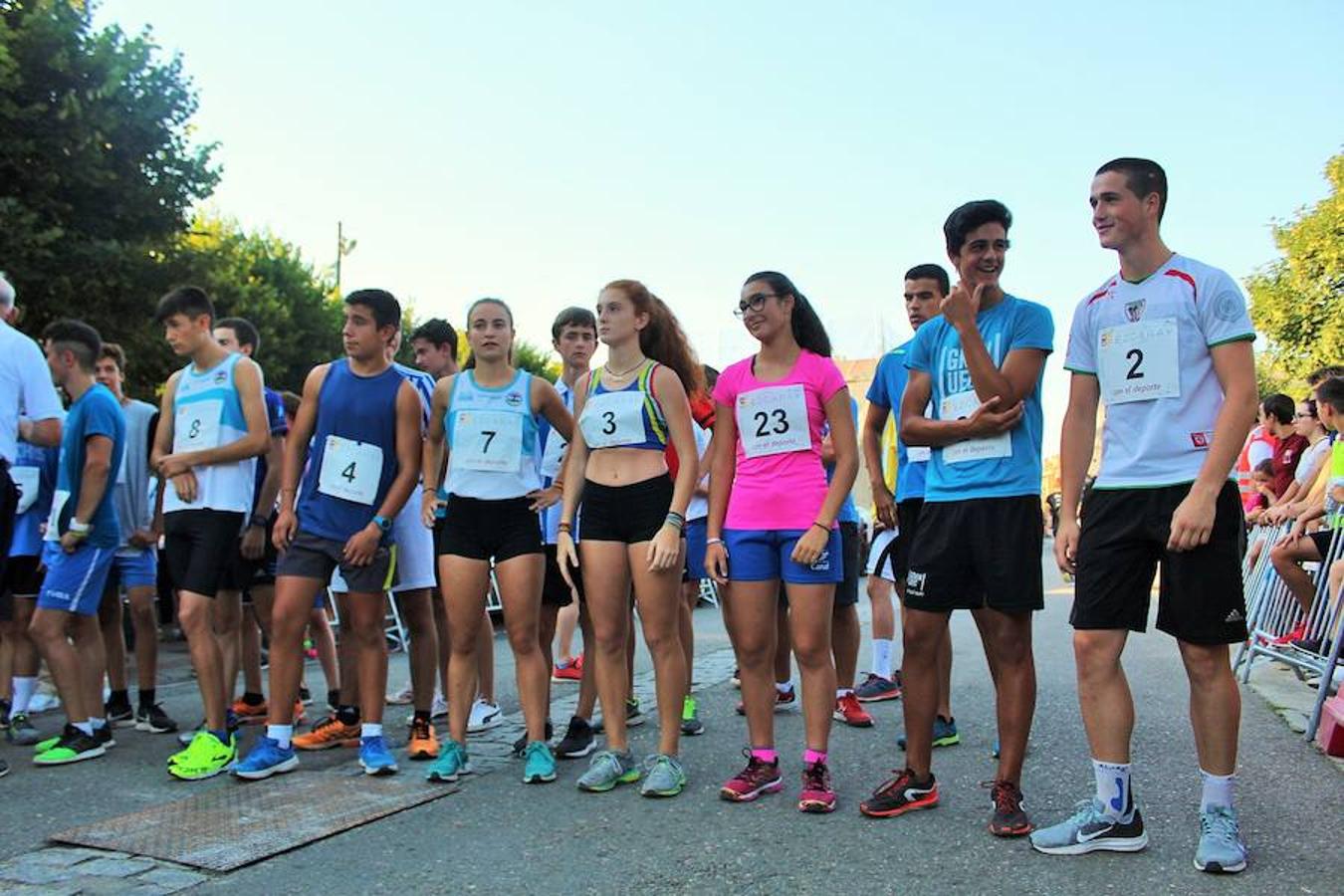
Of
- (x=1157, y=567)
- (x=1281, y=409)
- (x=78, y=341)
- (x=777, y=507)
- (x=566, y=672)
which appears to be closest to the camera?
(x=1157, y=567)

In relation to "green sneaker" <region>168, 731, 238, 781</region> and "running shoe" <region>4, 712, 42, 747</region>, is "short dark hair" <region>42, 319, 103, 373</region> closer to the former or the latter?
"running shoe" <region>4, 712, 42, 747</region>

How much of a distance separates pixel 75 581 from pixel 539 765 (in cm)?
260

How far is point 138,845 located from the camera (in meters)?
3.77

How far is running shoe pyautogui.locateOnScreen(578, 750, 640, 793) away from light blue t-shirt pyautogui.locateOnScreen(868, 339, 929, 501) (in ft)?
6.19

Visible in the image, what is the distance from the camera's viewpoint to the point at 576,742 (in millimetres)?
5270

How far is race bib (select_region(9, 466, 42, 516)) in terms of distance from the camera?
20.4 feet

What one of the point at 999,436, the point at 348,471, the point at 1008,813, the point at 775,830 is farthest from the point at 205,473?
the point at 1008,813

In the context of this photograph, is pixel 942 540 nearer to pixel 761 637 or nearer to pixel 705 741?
pixel 761 637

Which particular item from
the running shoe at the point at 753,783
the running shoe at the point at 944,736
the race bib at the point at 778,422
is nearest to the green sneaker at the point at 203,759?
the running shoe at the point at 753,783

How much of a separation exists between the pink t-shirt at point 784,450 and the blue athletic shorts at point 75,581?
128 inches

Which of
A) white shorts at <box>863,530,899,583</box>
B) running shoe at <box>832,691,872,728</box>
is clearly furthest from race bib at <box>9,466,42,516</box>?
white shorts at <box>863,530,899,583</box>

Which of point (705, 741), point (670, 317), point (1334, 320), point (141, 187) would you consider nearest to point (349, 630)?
point (705, 741)

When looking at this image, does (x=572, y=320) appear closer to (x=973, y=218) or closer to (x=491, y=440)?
(x=491, y=440)

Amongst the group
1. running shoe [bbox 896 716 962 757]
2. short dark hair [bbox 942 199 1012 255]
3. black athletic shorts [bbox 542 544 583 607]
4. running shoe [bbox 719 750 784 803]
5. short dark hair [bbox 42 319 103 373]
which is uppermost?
short dark hair [bbox 942 199 1012 255]
